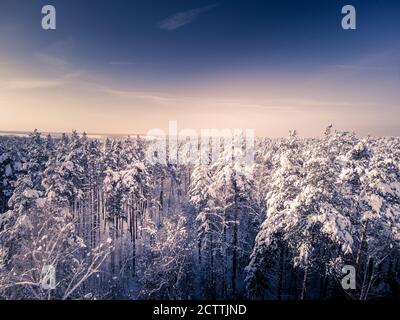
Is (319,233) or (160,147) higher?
(160,147)

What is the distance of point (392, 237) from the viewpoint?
16.8 m

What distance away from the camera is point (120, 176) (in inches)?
1384

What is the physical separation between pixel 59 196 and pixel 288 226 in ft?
73.6

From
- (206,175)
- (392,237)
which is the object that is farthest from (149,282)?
(392,237)

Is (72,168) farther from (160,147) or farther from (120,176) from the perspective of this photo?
(160,147)

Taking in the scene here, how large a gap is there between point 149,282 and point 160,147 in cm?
3857

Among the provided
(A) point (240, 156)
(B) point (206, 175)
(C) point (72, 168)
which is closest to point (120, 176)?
(C) point (72, 168)

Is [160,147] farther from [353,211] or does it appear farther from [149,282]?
[353,211]
